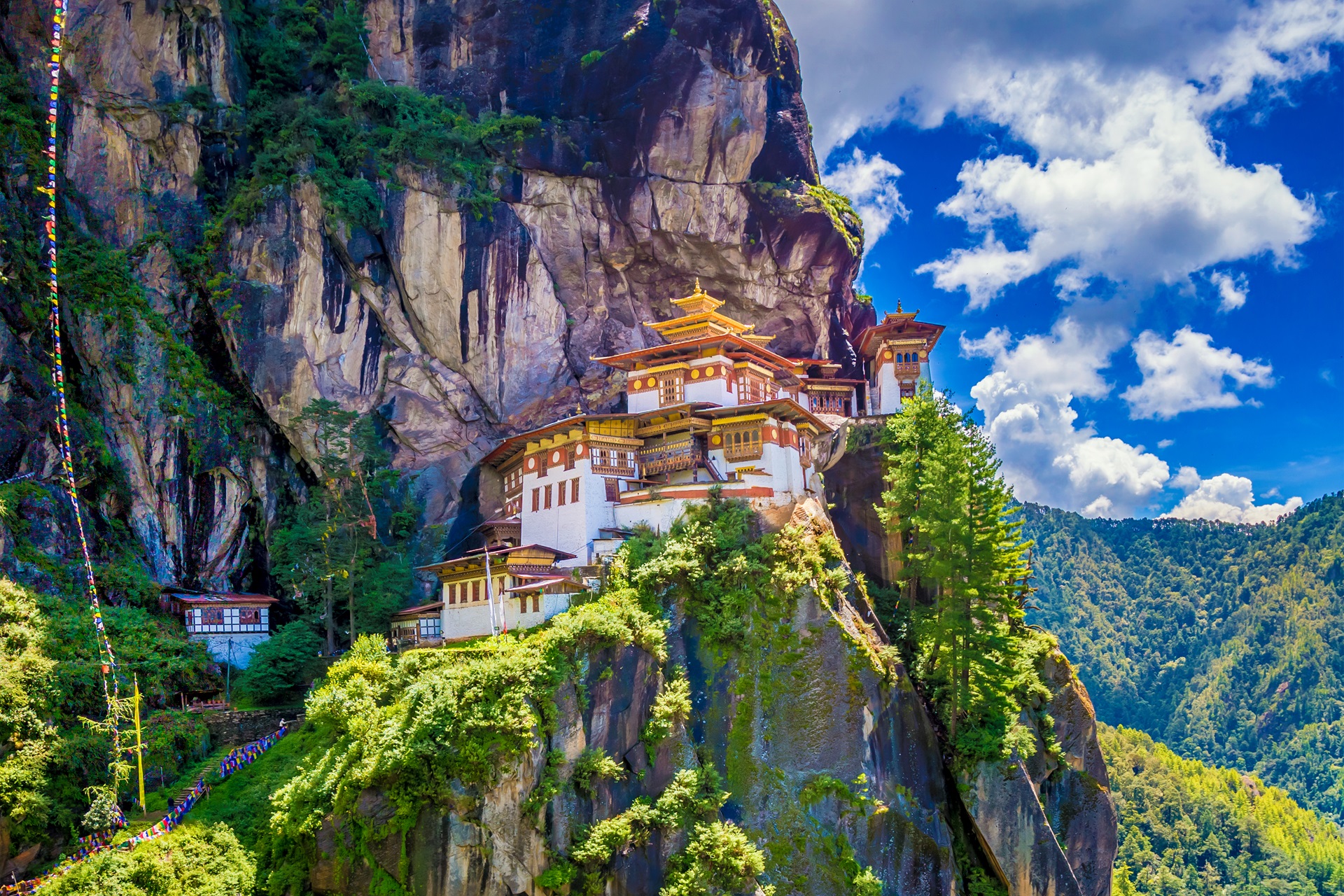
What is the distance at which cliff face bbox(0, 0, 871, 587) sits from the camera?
138ft

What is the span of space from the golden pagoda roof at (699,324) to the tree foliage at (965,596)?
12696 millimetres

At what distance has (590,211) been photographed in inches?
1997

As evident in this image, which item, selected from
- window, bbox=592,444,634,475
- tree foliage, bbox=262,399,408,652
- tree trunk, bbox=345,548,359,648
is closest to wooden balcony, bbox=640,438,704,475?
window, bbox=592,444,634,475

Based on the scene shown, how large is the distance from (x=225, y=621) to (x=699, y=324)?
2468 centimetres

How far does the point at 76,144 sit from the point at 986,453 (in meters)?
42.2

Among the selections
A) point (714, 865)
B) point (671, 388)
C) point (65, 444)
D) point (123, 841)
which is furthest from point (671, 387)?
point (123, 841)

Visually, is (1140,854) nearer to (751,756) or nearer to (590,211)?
(751,756)

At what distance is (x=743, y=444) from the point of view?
1570 inches

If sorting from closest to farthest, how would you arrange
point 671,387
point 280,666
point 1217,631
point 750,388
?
point 280,666, point 671,387, point 750,388, point 1217,631

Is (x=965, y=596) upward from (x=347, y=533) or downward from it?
downward

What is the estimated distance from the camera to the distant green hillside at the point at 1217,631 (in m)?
104

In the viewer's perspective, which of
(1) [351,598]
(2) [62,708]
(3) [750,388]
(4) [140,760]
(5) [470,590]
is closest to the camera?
(4) [140,760]

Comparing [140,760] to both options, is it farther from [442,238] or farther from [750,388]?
[750,388]

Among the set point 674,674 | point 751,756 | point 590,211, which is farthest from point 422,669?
point 590,211
